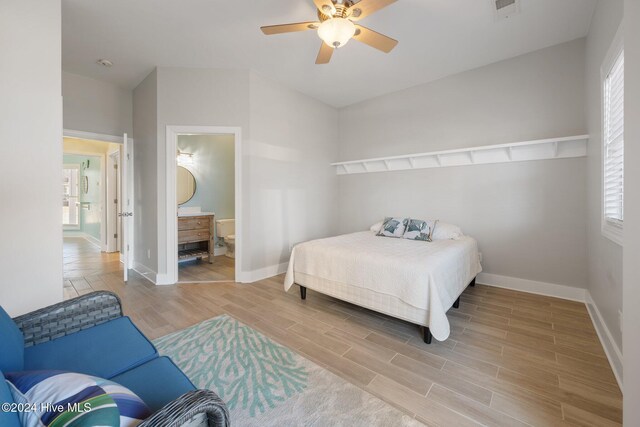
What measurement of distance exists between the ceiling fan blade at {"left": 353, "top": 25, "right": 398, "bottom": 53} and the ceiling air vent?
3.39ft

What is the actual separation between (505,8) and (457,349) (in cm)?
303

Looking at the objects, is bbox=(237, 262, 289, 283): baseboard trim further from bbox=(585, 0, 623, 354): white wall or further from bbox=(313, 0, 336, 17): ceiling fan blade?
bbox=(585, 0, 623, 354): white wall

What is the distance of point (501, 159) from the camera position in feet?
10.9

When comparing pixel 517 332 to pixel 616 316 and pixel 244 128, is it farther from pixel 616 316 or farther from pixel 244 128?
pixel 244 128

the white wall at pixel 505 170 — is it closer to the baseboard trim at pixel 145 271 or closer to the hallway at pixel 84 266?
the baseboard trim at pixel 145 271

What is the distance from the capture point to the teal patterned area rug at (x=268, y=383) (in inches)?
55.8

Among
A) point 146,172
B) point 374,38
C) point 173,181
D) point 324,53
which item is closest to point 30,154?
point 173,181

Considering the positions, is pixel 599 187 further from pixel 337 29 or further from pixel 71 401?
pixel 71 401

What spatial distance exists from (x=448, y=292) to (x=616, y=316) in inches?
41.7

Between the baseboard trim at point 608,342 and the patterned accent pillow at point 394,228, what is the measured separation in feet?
6.35

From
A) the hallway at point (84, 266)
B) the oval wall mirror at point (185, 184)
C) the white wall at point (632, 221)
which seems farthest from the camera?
the oval wall mirror at point (185, 184)

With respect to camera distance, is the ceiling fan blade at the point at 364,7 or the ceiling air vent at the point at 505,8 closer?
→ the ceiling fan blade at the point at 364,7

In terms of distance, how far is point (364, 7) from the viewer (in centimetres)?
197

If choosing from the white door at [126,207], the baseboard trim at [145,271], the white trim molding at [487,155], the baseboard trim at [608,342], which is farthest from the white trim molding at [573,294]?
the white door at [126,207]
